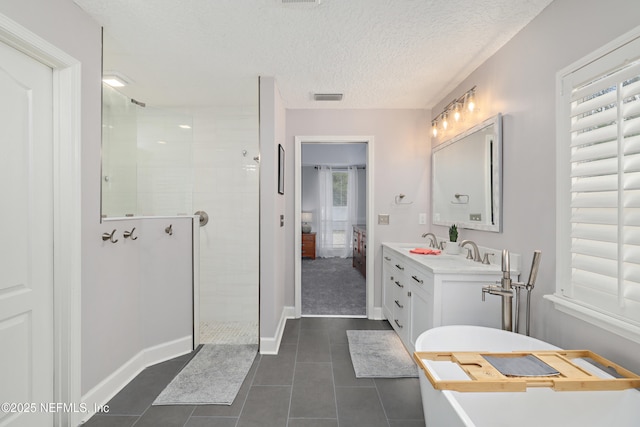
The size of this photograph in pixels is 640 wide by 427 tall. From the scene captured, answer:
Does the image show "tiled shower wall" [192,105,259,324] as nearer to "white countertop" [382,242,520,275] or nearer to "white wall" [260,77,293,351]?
"white wall" [260,77,293,351]

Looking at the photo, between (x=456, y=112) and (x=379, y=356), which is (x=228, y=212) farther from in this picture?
(x=456, y=112)

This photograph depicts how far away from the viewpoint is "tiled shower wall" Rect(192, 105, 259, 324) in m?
3.36

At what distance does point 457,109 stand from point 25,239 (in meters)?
3.25

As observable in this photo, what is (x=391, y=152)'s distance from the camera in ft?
11.2

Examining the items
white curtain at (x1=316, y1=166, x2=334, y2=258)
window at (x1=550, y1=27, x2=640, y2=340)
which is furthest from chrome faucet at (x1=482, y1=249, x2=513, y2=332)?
white curtain at (x1=316, y1=166, x2=334, y2=258)

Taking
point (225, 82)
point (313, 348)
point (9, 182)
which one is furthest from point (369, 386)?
point (225, 82)

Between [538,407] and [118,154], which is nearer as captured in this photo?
[538,407]

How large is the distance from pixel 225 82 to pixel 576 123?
2706mm

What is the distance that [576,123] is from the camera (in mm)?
1450

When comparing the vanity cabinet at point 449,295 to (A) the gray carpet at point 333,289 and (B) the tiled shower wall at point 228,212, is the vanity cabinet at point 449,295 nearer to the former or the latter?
(A) the gray carpet at point 333,289

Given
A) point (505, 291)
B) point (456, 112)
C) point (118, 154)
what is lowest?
point (505, 291)

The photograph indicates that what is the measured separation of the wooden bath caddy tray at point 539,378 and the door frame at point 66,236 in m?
1.88

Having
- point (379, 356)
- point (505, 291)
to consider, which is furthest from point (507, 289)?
point (379, 356)

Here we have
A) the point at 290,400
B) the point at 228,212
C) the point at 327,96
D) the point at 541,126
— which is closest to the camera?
the point at 541,126
